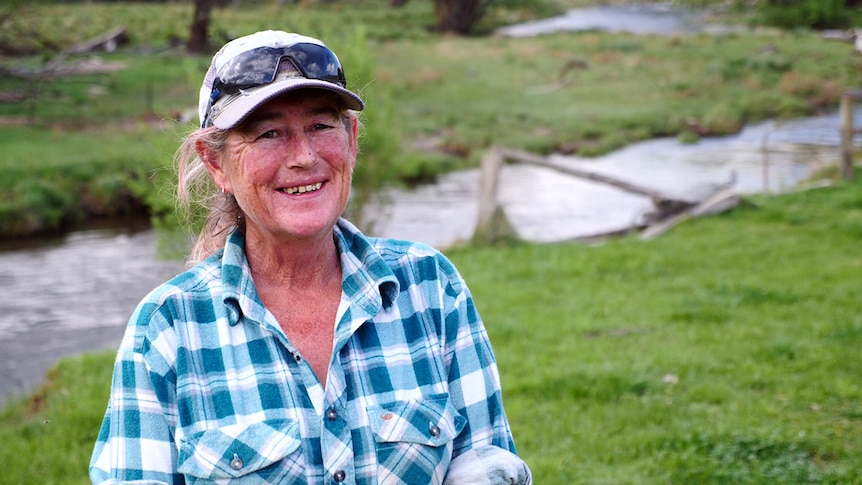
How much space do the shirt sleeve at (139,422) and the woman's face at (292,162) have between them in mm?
375

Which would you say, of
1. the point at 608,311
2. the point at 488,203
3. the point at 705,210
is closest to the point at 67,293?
the point at 488,203

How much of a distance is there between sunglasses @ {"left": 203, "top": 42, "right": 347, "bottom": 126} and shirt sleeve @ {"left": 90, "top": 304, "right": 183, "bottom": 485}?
55 cm

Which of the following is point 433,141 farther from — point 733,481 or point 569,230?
point 733,481

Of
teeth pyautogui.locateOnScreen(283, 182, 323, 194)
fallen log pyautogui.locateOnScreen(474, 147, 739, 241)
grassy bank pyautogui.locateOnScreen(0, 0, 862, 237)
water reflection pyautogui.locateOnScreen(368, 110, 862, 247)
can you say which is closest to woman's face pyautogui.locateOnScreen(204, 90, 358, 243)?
teeth pyautogui.locateOnScreen(283, 182, 323, 194)

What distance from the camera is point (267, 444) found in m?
1.96

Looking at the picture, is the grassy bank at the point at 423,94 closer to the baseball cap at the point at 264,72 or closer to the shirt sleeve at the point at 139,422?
the baseball cap at the point at 264,72

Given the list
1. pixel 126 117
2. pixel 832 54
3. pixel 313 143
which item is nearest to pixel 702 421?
pixel 313 143

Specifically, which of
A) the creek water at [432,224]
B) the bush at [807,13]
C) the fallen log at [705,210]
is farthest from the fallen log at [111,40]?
the fallen log at [705,210]

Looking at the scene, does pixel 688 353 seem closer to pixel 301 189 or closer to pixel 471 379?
pixel 471 379

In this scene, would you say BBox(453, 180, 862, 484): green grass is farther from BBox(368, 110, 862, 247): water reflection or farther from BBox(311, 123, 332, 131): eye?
BBox(311, 123, 332, 131): eye

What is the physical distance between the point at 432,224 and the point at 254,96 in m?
12.2

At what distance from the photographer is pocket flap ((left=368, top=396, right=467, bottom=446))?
2047 mm

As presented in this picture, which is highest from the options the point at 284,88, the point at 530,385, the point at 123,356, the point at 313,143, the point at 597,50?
the point at 284,88

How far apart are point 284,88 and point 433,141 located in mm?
19480
